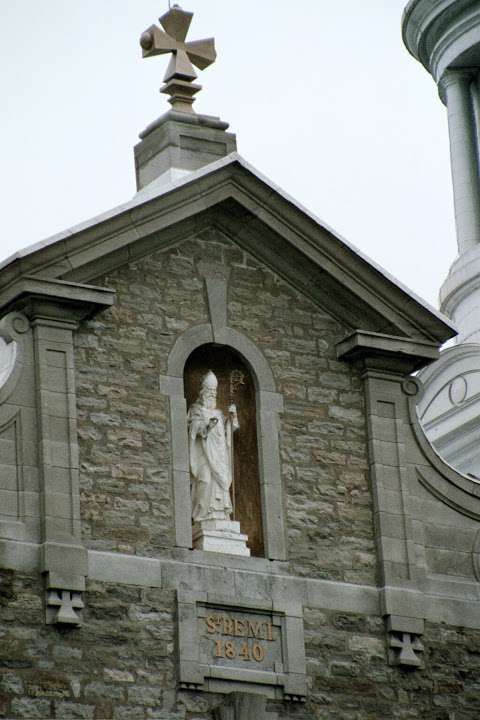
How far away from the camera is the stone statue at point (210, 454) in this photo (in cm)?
2798

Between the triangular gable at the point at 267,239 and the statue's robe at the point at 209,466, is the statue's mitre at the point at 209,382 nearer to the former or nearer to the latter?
the statue's robe at the point at 209,466

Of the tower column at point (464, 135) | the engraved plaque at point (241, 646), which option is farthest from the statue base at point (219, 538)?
the tower column at point (464, 135)

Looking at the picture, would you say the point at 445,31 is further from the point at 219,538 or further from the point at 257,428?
the point at 219,538

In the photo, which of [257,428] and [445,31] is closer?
[257,428]

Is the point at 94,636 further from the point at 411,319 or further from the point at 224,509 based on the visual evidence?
the point at 411,319

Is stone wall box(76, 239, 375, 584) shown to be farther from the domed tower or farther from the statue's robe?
the domed tower

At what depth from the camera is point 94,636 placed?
2677cm

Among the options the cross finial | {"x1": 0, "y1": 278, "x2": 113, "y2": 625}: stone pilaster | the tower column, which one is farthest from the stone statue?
the tower column

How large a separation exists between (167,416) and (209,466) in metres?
0.58

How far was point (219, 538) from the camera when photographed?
27828mm

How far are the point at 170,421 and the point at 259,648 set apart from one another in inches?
84.4

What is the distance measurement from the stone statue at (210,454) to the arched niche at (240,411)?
111mm

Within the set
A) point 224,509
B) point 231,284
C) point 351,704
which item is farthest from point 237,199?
point 351,704

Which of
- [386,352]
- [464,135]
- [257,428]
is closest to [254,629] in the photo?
[257,428]
